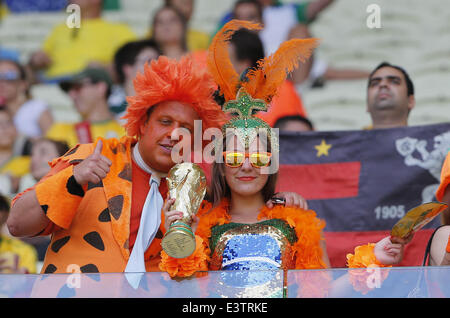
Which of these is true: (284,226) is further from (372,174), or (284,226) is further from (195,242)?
(372,174)

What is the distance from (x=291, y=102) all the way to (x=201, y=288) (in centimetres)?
285

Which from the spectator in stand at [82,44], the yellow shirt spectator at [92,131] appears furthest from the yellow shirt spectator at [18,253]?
the spectator in stand at [82,44]

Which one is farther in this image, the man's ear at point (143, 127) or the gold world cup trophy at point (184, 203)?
the man's ear at point (143, 127)

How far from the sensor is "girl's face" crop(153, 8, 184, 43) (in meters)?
6.10

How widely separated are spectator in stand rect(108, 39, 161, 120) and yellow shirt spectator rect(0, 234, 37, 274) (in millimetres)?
1503

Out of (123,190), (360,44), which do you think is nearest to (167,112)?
(123,190)

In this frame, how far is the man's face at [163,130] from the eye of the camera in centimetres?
364

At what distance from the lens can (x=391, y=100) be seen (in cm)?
469

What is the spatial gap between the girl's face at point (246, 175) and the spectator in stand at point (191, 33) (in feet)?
9.61

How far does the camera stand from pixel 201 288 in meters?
2.62

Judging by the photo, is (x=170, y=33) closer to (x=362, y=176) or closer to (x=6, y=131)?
(x=6, y=131)

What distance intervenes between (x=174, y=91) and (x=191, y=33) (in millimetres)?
2770

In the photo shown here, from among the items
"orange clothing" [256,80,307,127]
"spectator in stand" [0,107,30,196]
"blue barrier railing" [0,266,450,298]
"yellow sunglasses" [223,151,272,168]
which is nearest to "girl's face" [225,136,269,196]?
"yellow sunglasses" [223,151,272,168]

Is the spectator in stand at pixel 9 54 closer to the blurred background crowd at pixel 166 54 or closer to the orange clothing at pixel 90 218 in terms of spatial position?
the blurred background crowd at pixel 166 54
